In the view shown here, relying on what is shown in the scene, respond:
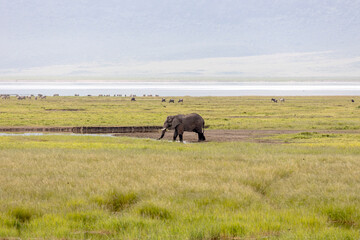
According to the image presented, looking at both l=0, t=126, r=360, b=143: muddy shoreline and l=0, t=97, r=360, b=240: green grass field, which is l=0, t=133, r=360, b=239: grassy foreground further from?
l=0, t=126, r=360, b=143: muddy shoreline

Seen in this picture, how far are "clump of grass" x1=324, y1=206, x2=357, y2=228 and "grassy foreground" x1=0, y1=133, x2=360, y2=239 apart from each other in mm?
20

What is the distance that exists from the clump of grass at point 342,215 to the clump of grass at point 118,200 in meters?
4.43

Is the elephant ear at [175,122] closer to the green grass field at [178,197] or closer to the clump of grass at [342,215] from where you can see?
the green grass field at [178,197]

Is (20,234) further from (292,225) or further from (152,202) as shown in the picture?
(292,225)

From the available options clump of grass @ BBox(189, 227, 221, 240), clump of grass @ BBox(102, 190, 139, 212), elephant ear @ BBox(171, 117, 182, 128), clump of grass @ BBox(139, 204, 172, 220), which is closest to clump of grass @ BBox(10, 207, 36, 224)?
clump of grass @ BBox(102, 190, 139, 212)

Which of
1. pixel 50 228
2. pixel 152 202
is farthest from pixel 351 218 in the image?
pixel 50 228

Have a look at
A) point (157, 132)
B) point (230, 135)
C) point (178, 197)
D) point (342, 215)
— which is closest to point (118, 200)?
point (178, 197)

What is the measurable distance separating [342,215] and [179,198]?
3.68 meters

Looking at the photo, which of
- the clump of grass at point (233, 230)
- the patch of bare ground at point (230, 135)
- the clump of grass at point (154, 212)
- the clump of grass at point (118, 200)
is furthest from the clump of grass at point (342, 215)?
the patch of bare ground at point (230, 135)

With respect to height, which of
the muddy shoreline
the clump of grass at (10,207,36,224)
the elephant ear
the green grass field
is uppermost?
the elephant ear

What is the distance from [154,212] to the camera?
1105 cm

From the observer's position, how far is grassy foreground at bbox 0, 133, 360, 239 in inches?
374

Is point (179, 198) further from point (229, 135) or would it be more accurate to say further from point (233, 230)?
point (229, 135)

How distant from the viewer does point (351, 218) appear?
10.4m
